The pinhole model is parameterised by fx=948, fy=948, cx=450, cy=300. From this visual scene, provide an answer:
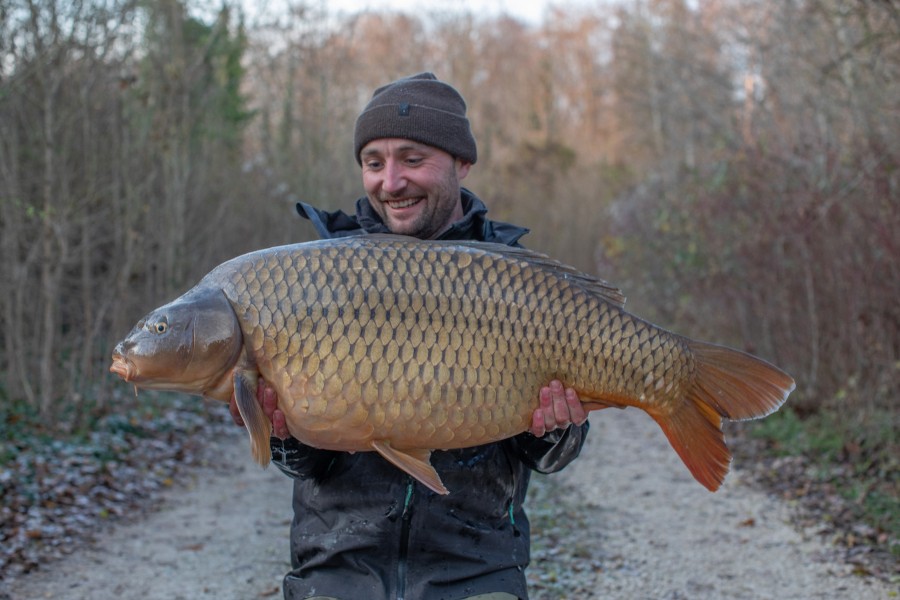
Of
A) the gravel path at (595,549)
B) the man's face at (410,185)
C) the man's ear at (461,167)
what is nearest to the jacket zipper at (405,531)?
the man's face at (410,185)

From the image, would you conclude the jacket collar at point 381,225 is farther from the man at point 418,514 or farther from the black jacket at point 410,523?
the black jacket at point 410,523

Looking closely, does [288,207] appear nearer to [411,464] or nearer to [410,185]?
[410,185]

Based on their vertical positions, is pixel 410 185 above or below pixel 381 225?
above

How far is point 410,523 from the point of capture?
2.31 metres

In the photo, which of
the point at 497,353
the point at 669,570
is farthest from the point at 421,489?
the point at 669,570

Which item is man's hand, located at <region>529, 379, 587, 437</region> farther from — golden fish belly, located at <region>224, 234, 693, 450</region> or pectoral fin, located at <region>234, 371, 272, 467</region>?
pectoral fin, located at <region>234, 371, 272, 467</region>

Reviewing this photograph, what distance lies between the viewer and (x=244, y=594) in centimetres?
424

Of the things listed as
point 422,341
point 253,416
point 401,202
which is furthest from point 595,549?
point 253,416

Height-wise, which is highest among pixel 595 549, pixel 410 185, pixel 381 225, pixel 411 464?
pixel 410 185

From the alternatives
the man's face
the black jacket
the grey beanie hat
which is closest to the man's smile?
the man's face

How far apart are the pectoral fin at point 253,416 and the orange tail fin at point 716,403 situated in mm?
928

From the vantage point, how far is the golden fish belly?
6.73 feet

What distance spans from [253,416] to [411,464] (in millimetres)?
359

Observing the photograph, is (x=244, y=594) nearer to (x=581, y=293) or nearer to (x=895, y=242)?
(x=581, y=293)
